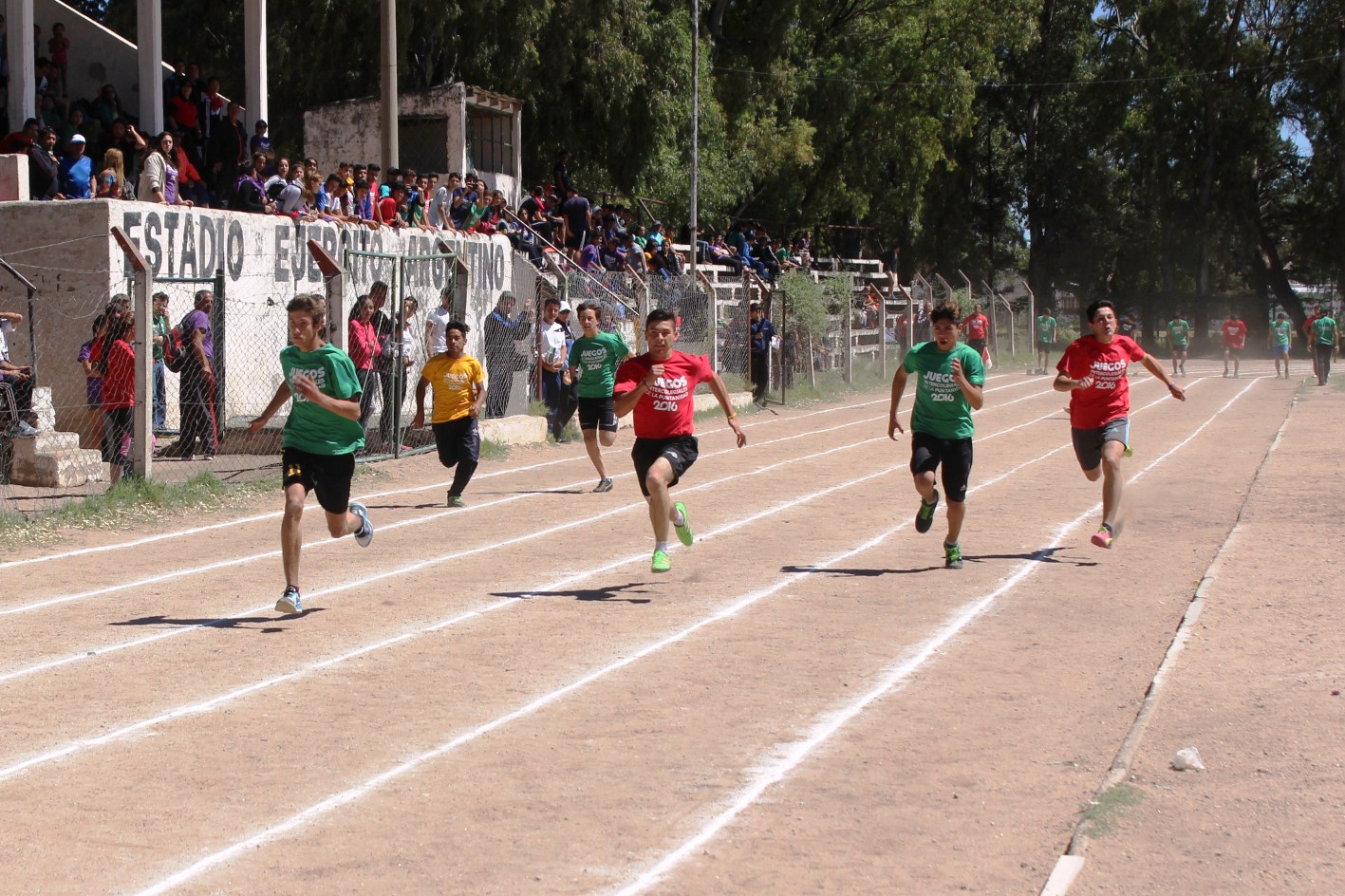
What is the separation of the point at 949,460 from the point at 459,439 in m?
5.19

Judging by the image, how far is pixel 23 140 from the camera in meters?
17.6

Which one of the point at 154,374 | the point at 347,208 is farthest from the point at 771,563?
the point at 347,208

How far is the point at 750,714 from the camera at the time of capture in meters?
6.91

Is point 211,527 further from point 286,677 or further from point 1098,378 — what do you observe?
point 1098,378

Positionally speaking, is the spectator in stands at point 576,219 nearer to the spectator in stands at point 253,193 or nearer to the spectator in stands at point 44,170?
the spectator in stands at point 253,193

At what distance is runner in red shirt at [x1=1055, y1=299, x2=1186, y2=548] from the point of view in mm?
11719

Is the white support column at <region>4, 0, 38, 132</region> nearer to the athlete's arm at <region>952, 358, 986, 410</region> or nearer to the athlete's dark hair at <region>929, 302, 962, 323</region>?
the athlete's dark hair at <region>929, 302, 962, 323</region>

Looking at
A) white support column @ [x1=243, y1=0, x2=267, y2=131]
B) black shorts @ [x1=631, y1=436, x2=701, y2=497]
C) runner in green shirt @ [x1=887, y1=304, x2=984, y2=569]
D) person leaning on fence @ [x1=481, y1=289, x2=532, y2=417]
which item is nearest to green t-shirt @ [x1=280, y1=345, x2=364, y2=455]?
black shorts @ [x1=631, y1=436, x2=701, y2=497]

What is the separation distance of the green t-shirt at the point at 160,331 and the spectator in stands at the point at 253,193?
3.86m

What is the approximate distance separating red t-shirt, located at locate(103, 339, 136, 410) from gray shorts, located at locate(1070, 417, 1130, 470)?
7991 millimetres

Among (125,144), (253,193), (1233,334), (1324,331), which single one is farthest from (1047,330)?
(125,144)

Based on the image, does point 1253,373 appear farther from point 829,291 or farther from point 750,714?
point 750,714

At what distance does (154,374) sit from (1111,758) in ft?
41.3

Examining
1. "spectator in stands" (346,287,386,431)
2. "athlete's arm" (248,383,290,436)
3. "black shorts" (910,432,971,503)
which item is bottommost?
"black shorts" (910,432,971,503)
